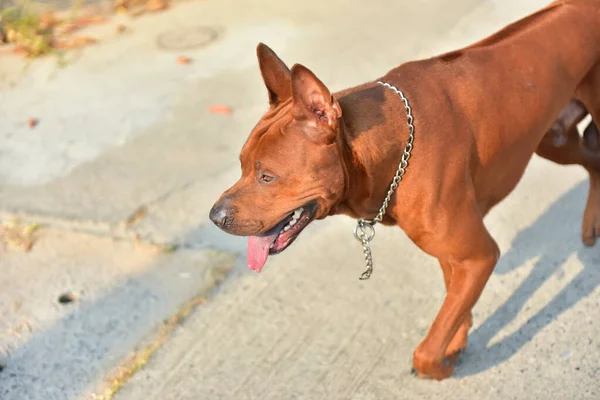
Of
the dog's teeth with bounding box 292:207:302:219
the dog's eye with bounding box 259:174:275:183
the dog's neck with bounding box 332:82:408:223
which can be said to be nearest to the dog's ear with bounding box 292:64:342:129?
the dog's neck with bounding box 332:82:408:223

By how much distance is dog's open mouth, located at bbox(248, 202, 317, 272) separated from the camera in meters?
3.05

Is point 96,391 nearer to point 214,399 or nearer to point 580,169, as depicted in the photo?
point 214,399

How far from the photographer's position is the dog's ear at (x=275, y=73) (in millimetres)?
3078

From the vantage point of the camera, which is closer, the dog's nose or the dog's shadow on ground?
the dog's nose

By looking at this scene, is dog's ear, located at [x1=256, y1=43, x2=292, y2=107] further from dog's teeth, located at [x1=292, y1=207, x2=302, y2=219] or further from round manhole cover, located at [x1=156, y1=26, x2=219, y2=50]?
round manhole cover, located at [x1=156, y1=26, x2=219, y2=50]

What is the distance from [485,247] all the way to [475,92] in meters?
0.68

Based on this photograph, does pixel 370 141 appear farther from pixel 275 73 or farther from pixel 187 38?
pixel 187 38

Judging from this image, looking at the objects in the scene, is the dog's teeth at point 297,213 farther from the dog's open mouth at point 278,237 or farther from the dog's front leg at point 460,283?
the dog's front leg at point 460,283

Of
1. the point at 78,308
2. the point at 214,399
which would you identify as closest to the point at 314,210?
the point at 214,399

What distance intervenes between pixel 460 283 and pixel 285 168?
94 centimetres

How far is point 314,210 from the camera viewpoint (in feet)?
9.95

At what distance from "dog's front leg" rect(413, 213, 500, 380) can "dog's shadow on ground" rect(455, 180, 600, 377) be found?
32 centimetres

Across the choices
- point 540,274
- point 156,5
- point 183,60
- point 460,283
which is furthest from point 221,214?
point 156,5

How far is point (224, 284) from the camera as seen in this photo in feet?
13.6
